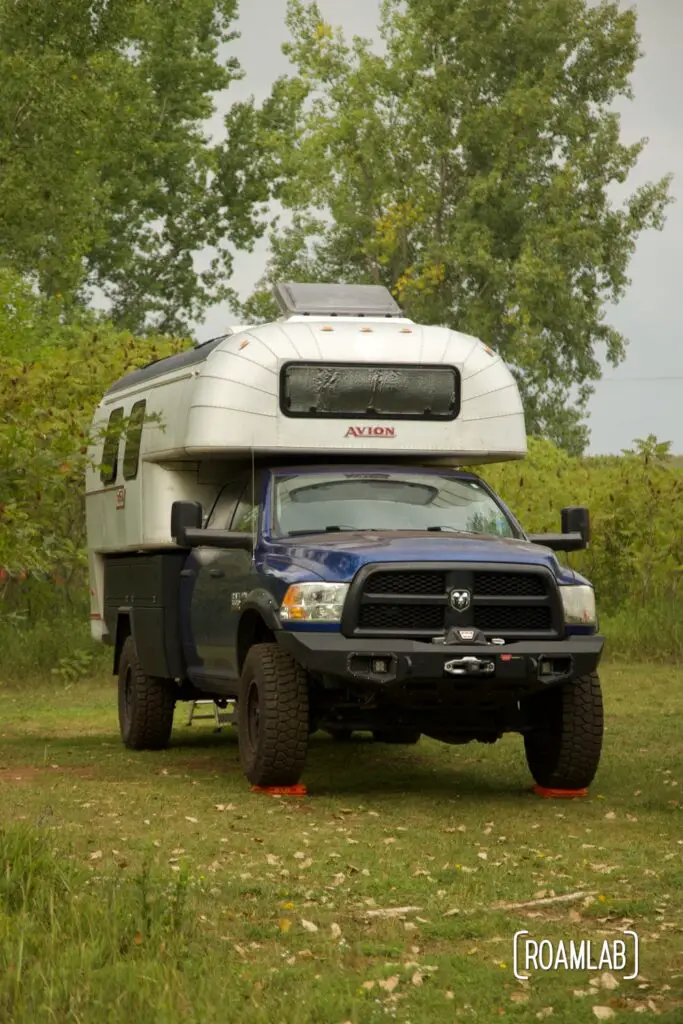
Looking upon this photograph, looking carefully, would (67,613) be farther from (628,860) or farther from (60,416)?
(628,860)

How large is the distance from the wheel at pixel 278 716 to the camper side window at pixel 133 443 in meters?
3.17

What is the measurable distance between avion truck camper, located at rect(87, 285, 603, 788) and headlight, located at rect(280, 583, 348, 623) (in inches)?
0.5

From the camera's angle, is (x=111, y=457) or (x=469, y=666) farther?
(x=111, y=457)

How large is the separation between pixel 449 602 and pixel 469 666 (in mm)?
396

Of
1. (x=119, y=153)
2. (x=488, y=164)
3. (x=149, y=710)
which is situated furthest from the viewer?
(x=488, y=164)

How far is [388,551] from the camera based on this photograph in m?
10.7

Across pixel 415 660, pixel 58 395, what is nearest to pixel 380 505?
pixel 415 660

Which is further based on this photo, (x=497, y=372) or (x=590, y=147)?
(x=590, y=147)

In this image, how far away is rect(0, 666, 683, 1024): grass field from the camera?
20.1 ft

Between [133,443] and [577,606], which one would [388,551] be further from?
[133,443]

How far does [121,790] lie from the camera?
11.4 metres

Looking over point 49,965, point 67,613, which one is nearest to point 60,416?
point 67,613

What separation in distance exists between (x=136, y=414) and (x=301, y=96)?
1494 inches

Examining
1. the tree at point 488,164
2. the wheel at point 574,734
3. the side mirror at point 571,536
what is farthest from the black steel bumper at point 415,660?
the tree at point 488,164
